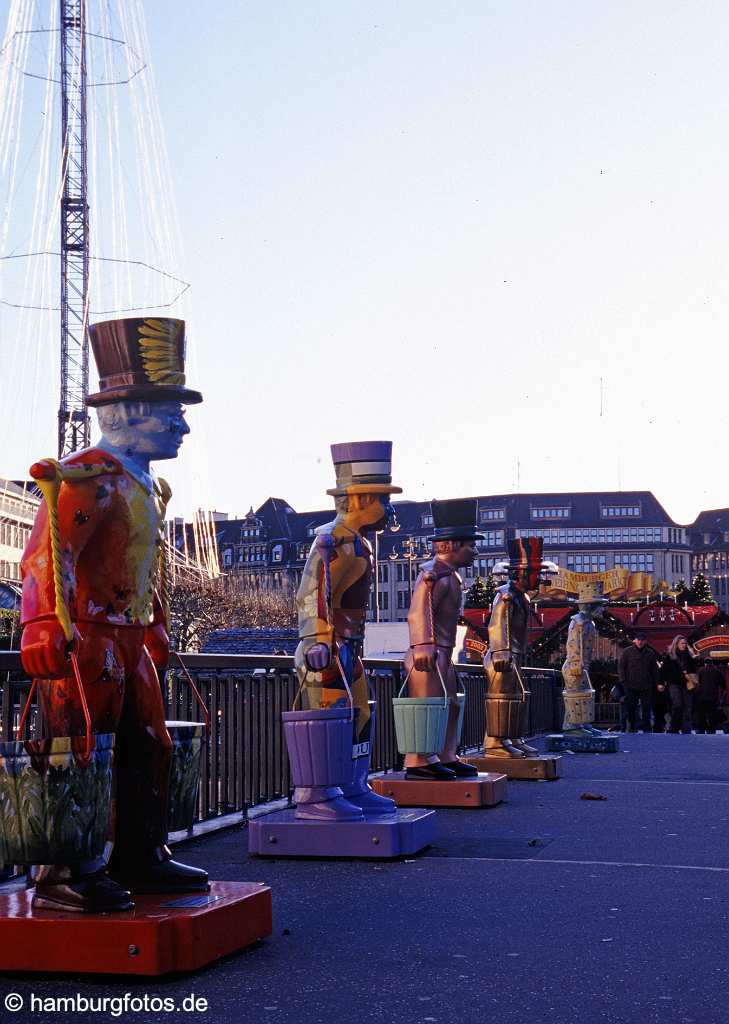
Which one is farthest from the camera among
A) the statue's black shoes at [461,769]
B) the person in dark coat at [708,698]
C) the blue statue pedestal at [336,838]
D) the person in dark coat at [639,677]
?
the person in dark coat at [708,698]

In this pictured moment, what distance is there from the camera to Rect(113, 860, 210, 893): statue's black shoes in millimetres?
5152

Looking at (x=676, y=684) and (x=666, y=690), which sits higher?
(x=676, y=684)

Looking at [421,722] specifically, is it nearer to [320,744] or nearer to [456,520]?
[456,520]

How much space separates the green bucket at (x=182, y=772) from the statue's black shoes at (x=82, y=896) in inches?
22.0

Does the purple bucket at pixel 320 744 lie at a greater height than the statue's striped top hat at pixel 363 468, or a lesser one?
lesser

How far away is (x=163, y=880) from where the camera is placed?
203 inches

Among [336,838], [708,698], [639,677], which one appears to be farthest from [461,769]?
[708,698]

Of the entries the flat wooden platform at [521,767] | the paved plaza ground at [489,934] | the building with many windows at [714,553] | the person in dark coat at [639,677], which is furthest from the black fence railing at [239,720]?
the building with many windows at [714,553]

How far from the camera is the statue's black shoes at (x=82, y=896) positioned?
15.3 ft

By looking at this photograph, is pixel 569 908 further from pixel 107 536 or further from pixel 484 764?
pixel 484 764

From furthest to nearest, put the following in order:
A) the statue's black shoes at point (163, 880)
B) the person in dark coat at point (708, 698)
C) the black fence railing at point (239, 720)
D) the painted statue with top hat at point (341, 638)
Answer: the person in dark coat at point (708, 698)
the black fence railing at point (239, 720)
the painted statue with top hat at point (341, 638)
the statue's black shoes at point (163, 880)

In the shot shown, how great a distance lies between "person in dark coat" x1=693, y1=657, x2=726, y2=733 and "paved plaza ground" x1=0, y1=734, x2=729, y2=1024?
17.3 m

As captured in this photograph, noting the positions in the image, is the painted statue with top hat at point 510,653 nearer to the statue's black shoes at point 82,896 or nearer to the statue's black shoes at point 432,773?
the statue's black shoes at point 432,773

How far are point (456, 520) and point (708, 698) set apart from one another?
16878 mm
